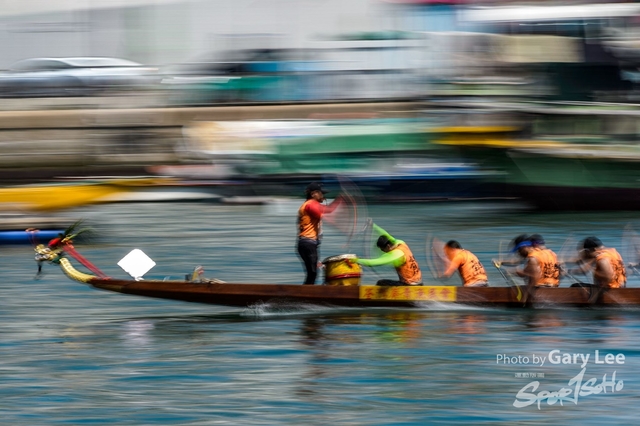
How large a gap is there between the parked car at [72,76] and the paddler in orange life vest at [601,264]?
66.2ft

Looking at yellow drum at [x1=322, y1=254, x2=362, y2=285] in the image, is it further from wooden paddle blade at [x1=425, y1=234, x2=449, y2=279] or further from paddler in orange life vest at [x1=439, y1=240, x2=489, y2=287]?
paddler in orange life vest at [x1=439, y1=240, x2=489, y2=287]

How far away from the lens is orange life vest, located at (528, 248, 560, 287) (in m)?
15.4

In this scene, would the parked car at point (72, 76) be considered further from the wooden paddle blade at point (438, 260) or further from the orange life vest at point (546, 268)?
the orange life vest at point (546, 268)

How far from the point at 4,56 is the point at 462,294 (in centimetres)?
2120

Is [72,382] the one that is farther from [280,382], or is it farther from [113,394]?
[280,382]

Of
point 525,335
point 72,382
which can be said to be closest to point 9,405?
point 72,382

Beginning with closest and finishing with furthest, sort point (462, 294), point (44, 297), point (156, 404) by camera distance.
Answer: point (156, 404), point (462, 294), point (44, 297)

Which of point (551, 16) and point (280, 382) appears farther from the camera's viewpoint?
point (551, 16)

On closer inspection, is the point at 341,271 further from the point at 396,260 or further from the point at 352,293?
the point at 396,260

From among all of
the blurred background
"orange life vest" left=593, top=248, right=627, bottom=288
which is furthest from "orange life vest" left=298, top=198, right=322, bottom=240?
the blurred background

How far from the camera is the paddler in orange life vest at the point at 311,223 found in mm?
15453

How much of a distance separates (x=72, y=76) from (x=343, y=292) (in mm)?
Answer: 20168

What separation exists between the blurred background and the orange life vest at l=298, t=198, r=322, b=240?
1223cm

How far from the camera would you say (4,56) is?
3347 cm
